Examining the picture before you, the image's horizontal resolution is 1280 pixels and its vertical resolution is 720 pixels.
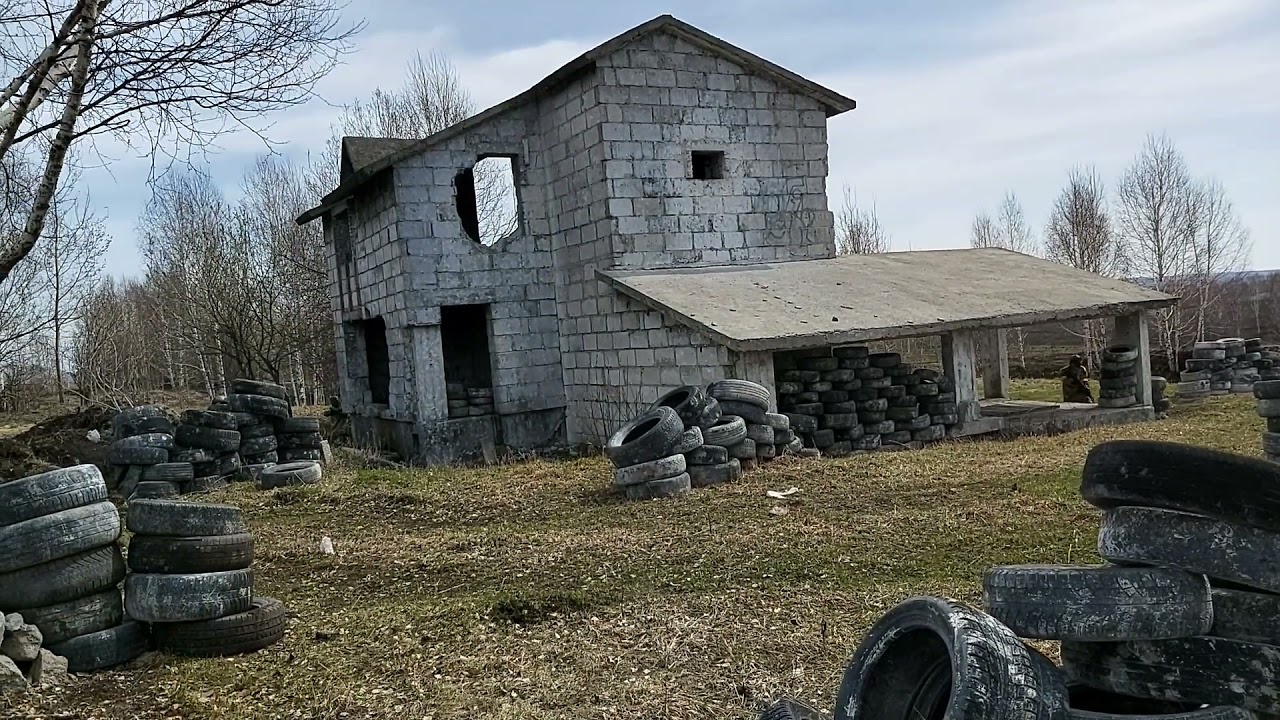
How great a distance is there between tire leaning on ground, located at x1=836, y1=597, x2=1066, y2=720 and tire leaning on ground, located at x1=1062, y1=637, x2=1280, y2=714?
0.47 metres

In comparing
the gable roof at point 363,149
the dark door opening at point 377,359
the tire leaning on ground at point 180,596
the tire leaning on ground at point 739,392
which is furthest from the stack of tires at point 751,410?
the gable roof at point 363,149

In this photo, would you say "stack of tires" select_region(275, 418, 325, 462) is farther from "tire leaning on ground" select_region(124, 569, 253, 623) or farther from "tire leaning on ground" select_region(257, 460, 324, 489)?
"tire leaning on ground" select_region(124, 569, 253, 623)

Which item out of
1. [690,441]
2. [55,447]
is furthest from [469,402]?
[55,447]

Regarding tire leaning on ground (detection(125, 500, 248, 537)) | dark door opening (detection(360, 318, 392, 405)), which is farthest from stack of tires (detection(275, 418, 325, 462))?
tire leaning on ground (detection(125, 500, 248, 537))

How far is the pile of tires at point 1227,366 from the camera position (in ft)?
67.1

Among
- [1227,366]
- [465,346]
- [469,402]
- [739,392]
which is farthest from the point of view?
[1227,366]

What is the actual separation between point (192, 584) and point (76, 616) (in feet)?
2.12

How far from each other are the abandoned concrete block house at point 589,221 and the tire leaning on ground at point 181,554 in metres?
8.14

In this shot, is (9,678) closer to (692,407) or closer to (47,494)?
(47,494)

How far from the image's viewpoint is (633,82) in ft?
48.3

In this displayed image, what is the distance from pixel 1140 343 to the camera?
1559 cm

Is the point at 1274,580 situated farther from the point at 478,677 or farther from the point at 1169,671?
the point at 478,677

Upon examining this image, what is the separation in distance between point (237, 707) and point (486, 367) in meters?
14.1

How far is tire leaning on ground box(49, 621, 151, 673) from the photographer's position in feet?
18.2
